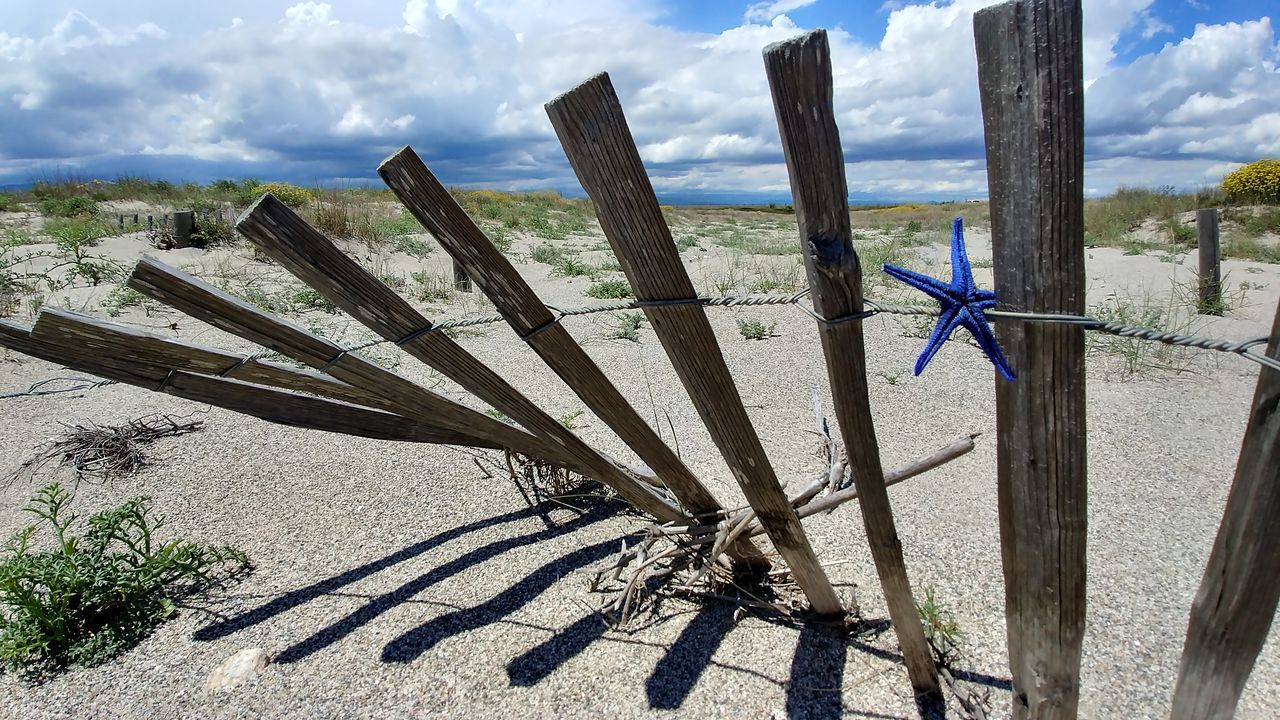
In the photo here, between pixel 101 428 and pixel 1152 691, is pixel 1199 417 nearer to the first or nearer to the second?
pixel 1152 691

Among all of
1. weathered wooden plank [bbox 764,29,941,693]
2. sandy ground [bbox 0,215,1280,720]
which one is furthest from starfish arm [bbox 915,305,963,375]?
sandy ground [bbox 0,215,1280,720]

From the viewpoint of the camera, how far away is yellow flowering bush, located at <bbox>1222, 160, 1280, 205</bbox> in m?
18.2

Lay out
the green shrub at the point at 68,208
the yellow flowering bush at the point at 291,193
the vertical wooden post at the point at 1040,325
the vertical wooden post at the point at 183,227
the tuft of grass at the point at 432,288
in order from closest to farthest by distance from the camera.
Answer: the vertical wooden post at the point at 1040,325 → the tuft of grass at the point at 432,288 → the vertical wooden post at the point at 183,227 → the green shrub at the point at 68,208 → the yellow flowering bush at the point at 291,193

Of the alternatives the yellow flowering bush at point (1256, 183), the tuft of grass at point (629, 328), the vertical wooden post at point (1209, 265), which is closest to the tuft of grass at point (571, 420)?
the tuft of grass at point (629, 328)

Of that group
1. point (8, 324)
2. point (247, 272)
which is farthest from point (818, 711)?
point (247, 272)

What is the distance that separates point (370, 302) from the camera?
1729 mm

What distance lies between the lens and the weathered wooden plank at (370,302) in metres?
1.54

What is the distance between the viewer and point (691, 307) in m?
1.47

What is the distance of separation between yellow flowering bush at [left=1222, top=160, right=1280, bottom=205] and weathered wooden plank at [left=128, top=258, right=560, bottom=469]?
75.6 ft

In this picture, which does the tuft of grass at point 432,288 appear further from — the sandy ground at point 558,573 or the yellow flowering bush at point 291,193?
the yellow flowering bush at point 291,193

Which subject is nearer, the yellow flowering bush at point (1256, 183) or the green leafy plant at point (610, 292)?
the green leafy plant at point (610, 292)

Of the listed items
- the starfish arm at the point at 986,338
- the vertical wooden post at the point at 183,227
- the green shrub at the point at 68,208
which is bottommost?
the starfish arm at the point at 986,338

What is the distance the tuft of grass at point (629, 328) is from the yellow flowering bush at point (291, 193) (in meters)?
12.4

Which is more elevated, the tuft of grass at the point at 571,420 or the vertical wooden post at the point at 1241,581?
the vertical wooden post at the point at 1241,581
